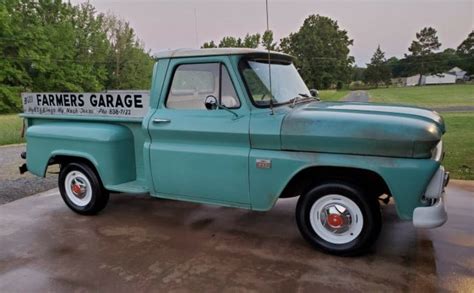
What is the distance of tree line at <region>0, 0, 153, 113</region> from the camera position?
36.6 meters

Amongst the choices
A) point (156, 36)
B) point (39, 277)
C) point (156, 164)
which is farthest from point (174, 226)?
point (156, 36)

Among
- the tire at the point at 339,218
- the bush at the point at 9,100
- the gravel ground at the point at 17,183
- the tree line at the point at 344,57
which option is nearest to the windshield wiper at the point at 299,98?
the tire at the point at 339,218

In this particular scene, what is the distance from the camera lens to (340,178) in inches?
136

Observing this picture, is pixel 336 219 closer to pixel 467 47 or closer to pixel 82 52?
pixel 82 52

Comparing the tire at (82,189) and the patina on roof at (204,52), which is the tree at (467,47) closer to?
the patina on roof at (204,52)

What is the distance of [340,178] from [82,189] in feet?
10.8

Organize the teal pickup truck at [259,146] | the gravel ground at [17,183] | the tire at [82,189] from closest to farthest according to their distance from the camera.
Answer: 1. the teal pickup truck at [259,146]
2. the tire at [82,189]
3. the gravel ground at [17,183]

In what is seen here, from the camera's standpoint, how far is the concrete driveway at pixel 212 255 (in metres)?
3.07

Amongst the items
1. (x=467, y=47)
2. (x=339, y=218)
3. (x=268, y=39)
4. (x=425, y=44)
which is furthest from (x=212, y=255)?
(x=425, y=44)

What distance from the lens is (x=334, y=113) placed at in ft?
11.2

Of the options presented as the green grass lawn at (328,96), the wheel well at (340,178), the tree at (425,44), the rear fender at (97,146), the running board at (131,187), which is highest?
the tree at (425,44)

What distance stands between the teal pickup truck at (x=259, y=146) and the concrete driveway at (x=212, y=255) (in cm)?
38

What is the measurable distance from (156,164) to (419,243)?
2845 millimetres

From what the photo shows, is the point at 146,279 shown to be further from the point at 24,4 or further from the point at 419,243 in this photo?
the point at 24,4
